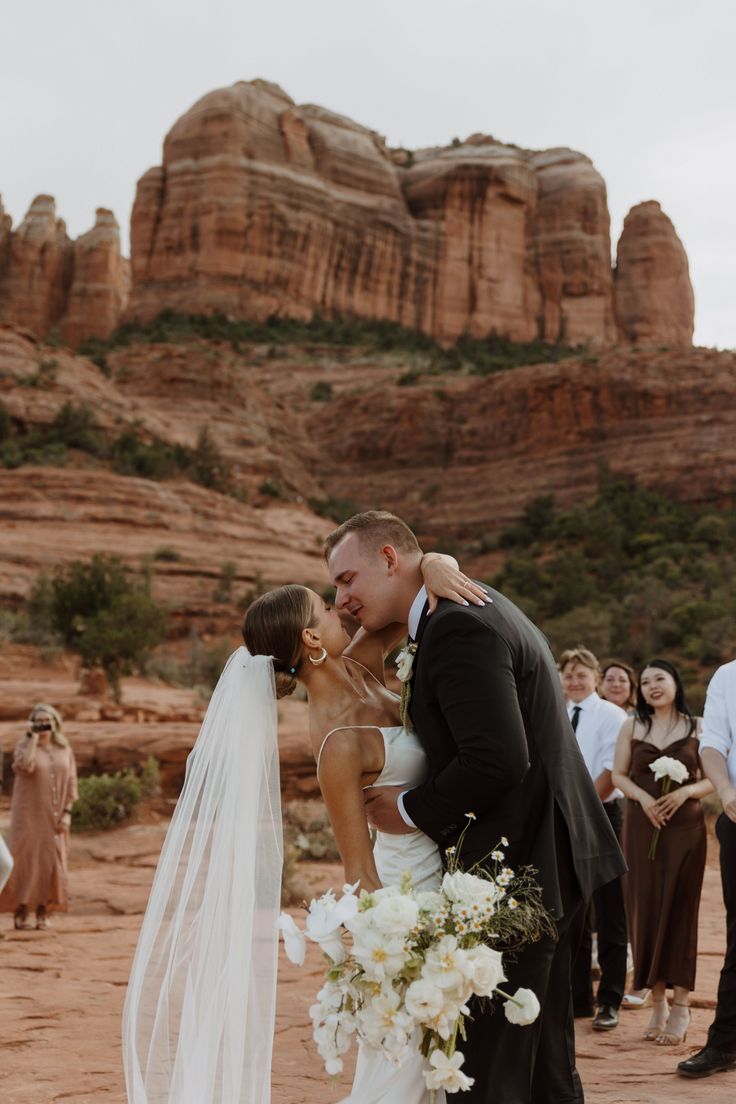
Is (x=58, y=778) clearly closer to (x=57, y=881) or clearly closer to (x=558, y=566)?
(x=57, y=881)

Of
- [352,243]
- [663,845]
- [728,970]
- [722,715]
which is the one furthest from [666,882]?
[352,243]

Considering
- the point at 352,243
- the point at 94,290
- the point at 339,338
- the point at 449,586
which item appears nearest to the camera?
the point at 449,586

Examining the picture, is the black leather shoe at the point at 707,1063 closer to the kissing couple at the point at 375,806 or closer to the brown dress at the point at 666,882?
the brown dress at the point at 666,882

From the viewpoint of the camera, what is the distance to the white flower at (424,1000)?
266 centimetres

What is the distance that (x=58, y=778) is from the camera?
1004 cm

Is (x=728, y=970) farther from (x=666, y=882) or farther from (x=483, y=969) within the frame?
(x=483, y=969)

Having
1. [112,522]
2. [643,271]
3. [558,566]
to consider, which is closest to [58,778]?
[112,522]

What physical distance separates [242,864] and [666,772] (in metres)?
3.23

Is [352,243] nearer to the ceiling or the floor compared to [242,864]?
nearer to the ceiling

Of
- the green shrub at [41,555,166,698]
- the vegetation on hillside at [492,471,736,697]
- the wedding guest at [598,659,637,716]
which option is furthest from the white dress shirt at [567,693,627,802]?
the vegetation on hillside at [492,471,736,697]

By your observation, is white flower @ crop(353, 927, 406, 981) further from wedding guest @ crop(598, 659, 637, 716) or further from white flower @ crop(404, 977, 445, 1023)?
wedding guest @ crop(598, 659, 637, 716)

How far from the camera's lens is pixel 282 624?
328cm

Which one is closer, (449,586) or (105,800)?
(449,586)

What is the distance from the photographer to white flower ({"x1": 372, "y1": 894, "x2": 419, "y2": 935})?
8.76ft
